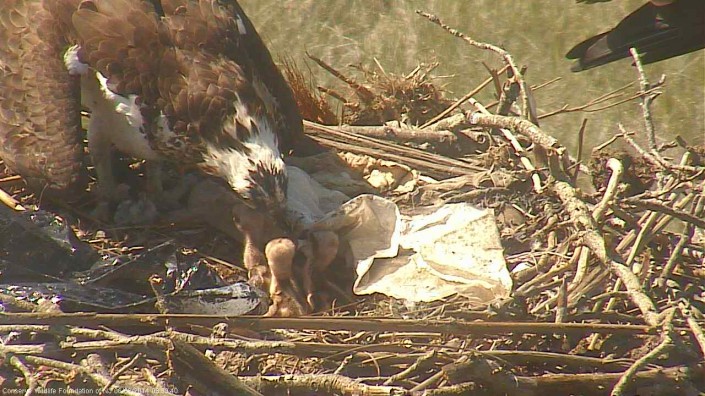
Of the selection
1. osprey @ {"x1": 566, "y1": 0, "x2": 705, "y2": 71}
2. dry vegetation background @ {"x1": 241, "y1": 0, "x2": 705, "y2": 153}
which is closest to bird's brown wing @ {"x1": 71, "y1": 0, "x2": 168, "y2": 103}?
dry vegetation background @ {"x1": 241, "y1": 0, "x2": 705, "y2": 153}

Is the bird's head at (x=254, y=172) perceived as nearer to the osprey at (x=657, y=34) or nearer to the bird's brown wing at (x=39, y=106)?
the bird's brown wing at (x=39, y=106)

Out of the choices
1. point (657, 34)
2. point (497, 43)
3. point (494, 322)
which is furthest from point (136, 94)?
point (497, 43)

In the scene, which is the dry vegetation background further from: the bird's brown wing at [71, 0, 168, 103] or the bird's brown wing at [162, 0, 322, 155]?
the bird's brown wing at [71, 0, 168, 103]

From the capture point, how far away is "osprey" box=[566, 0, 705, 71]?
11.5 ft

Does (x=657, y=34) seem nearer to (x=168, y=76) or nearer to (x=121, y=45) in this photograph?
(x=168, y=76)

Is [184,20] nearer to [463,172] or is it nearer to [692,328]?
[463,172]

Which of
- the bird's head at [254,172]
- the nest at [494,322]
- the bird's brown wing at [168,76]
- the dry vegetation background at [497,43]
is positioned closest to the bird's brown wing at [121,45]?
the bird's brown wing at [168,76]

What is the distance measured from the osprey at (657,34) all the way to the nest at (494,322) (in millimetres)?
367

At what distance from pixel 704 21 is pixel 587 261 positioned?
1.15m

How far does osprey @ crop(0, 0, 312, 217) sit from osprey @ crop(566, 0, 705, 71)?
1236 millimetres

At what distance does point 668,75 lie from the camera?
446 centimetres

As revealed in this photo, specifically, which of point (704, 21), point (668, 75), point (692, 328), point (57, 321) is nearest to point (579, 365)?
point (692, 328)

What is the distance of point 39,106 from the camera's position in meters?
3.24

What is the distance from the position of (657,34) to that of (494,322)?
4.73ft
